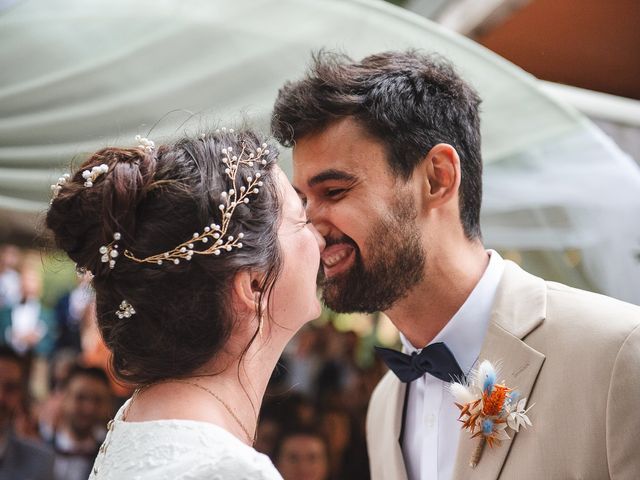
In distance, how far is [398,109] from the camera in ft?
9.32

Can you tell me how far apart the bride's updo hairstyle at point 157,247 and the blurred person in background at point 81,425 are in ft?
12.3

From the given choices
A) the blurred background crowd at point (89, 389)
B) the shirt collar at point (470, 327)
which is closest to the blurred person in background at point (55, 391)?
the blurred background crowd at point (89, 389)

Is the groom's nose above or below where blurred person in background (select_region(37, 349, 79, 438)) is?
above

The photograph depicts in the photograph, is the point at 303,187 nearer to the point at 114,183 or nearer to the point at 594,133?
the point at 114,183

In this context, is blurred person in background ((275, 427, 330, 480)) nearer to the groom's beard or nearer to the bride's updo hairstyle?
the groom's beard

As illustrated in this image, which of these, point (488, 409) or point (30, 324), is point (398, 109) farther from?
point (30, 324)

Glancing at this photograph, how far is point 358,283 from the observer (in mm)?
2775

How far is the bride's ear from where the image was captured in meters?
2.04

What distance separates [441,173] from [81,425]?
3.69 metres

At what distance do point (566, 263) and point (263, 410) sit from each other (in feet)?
7.98

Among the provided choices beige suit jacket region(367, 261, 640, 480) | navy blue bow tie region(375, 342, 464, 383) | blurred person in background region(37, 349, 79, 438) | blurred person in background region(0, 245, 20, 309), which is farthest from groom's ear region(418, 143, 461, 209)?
blurred person in background region(0, 245, 20, 309)

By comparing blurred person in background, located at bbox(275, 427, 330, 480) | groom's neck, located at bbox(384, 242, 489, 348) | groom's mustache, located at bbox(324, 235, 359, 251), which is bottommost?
blurred person in background, located at bbox(275, 427, 330, 480)

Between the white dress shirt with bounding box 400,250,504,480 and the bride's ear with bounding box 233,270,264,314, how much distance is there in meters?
0.83

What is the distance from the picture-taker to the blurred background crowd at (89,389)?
17.7 ft
